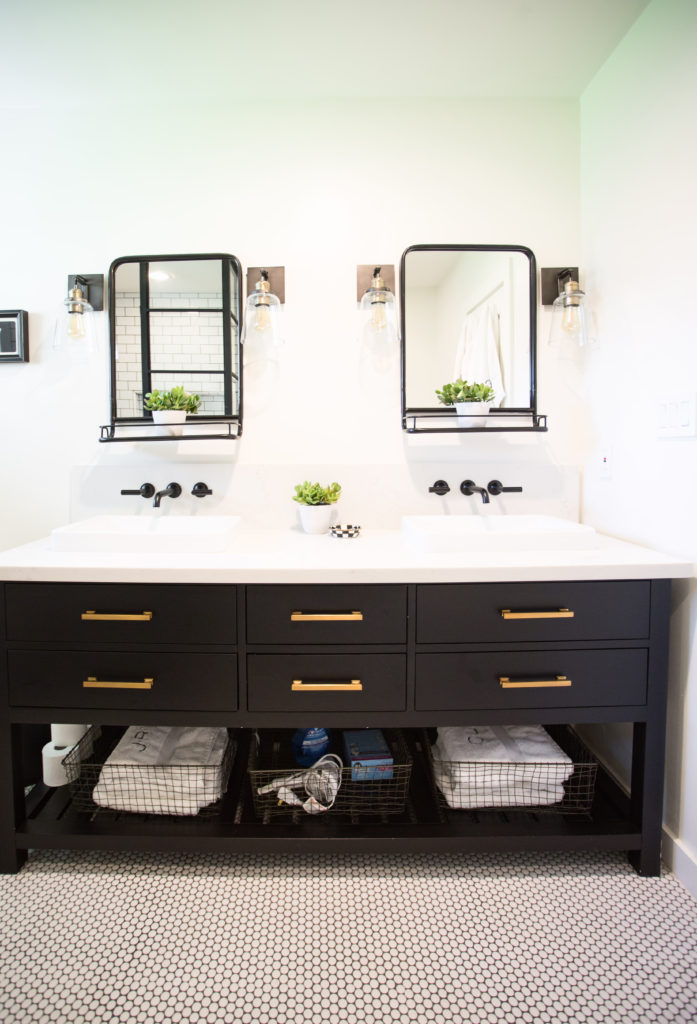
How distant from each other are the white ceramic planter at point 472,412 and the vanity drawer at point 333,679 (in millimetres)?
948

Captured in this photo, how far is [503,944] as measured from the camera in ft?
3.92

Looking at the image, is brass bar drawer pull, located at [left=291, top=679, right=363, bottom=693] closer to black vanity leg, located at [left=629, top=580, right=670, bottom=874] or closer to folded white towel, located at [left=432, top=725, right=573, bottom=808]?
folded white towel, located at [left=432, top=725, right=573, bottom=808]

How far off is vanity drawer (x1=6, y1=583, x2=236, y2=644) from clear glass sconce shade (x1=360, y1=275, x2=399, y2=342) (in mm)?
1170

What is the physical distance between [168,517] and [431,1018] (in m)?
1.64

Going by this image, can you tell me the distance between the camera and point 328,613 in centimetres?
131

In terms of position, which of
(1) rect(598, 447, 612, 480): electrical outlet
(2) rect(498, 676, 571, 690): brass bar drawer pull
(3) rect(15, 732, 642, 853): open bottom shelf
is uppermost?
(1) rect(598, 447, 612, 480): electrical outlet

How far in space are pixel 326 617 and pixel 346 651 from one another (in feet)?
0.37

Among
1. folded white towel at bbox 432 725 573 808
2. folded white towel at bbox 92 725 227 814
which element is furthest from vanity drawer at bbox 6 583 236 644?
folded white towel at bbox 432 725 573 808

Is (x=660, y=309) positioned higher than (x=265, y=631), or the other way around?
(x=660, y=309)

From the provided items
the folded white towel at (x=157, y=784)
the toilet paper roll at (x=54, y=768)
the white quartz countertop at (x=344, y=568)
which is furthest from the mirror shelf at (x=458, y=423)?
the toilet paper roll at (x=54, y=768)

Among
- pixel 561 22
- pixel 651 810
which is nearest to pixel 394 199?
pixel 561 22

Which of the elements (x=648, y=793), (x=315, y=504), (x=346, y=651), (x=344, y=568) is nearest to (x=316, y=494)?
(x=315, y=504)

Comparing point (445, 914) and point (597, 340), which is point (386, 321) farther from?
point (445, 914)

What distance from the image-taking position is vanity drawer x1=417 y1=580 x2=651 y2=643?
1.31m
